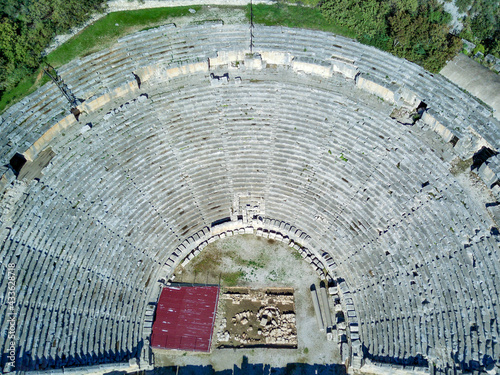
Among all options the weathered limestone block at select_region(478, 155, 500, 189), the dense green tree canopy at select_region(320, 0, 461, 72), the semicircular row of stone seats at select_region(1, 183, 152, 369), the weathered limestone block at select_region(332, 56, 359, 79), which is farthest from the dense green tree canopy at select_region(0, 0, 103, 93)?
the weathered limestone block at select_region(478, 155, 500, 189)

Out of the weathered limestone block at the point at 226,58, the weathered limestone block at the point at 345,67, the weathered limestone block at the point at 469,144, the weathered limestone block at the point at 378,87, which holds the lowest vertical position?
the weathered limestone block at the point at 469,144

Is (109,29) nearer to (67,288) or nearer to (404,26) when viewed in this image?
(67,288)

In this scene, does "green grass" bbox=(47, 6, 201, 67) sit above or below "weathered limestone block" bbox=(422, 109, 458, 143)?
above

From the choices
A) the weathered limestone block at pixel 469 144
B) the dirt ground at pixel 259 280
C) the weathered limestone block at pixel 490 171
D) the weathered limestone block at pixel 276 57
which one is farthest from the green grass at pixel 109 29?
the weathered limestone block at pixel 490 171

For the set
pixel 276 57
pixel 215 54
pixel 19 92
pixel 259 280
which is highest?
pixel 276 57

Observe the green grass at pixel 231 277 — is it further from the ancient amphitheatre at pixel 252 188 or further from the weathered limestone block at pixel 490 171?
the weathered limestone block at pixel 490 171

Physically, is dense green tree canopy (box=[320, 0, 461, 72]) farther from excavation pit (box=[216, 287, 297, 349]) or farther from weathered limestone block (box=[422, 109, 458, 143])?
excavation pit (box=[216, 287, 297, 349])

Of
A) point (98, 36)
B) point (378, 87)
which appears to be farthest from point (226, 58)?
point (378, 87)
